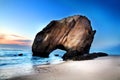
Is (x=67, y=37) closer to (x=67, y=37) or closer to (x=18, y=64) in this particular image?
(x=67, y=37)

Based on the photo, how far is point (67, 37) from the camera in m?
28.5

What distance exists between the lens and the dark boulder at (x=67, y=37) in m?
26.7

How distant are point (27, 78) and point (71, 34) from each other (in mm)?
20579

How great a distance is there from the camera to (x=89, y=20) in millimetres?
30000

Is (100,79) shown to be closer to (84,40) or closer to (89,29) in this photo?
(84,40)

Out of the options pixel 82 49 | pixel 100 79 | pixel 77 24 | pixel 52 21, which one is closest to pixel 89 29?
pixel 77 24

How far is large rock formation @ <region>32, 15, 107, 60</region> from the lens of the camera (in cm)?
2672

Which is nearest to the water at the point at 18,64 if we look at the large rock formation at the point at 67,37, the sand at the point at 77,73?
the sand at the point at 77,73

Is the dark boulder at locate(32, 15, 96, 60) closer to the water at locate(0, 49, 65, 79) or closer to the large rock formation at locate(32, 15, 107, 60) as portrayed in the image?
the large rock formation at locate(32, 15, 107, 60)

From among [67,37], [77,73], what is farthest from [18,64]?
[67,37]

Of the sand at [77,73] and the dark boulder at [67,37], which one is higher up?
the dark boulder at [67,37]

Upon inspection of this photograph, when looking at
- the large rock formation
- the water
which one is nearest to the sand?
the water

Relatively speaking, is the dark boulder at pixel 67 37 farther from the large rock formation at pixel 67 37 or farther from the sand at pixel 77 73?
the sand at pixel 77 73

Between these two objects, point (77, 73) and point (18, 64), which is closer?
point (77, 73)
